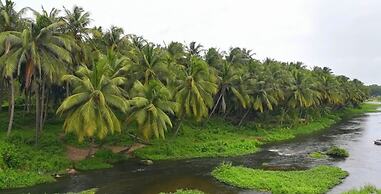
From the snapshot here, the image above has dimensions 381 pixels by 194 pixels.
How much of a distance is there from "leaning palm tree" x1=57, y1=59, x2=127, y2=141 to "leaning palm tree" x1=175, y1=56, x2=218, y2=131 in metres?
11.9

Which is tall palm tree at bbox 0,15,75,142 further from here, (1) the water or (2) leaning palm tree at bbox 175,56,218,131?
(2) leaning palm tree at bbox 175,56,218,131

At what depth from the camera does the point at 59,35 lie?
41281mm

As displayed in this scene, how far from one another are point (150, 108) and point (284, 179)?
14.6 metres

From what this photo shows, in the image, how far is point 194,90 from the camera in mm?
49750

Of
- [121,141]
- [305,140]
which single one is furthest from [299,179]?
[305,140]

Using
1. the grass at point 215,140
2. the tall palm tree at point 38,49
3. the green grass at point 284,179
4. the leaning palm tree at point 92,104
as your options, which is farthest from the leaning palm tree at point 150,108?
the tall palm tree at point 38,49

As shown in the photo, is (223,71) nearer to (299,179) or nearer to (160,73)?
(160,73)

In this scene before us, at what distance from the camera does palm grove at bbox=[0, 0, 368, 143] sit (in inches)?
1511

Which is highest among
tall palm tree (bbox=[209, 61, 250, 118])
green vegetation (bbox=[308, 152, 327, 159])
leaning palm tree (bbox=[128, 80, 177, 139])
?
tall palm tree (bbox=[209, 61, 250, 118])

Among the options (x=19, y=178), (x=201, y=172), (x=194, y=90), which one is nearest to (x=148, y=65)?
(x=194, y=90)

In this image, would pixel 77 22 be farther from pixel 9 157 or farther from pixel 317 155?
pixel 317 155

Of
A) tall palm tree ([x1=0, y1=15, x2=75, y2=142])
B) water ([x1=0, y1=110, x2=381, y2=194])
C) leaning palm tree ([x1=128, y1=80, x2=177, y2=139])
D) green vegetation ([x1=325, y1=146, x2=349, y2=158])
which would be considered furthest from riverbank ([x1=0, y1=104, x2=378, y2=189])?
green vegetation ([x1=325, y1=146, x2=349, y2=158])

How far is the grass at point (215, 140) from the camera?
48.1 m

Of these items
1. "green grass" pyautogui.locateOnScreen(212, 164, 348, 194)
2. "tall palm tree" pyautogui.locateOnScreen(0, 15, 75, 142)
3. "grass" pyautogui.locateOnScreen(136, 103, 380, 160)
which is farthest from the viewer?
"grass" pyautogui.locateOnScreen(136, 103, 380, 160)
